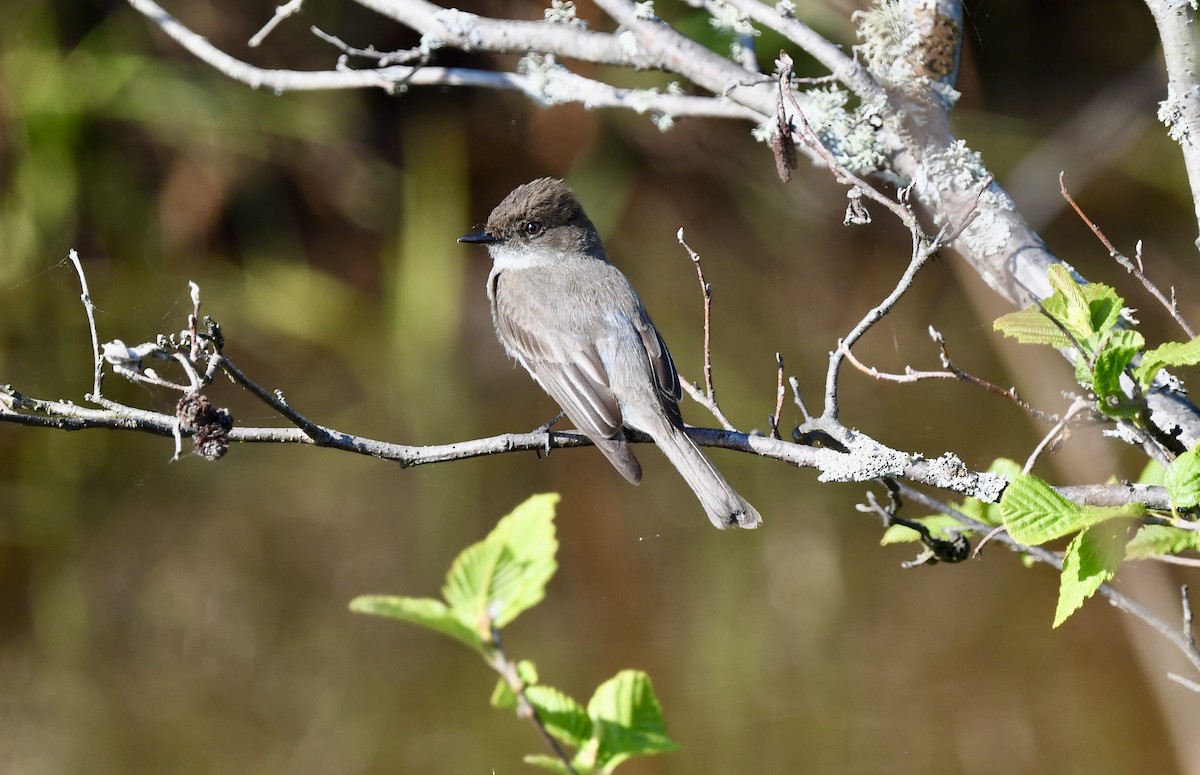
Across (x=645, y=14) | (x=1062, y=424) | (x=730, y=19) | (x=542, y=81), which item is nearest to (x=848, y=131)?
(x=730, y=19)

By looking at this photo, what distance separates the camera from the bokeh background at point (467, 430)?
4734 mm

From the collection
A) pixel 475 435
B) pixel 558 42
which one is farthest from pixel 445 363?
pixel 558 42

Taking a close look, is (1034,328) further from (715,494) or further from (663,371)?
(663,371)

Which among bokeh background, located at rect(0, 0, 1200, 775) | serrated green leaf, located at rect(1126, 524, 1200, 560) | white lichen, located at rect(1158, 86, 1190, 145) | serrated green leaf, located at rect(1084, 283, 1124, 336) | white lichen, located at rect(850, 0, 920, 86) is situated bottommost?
bokeh background, located at rect(0, 0, 1200, 775)

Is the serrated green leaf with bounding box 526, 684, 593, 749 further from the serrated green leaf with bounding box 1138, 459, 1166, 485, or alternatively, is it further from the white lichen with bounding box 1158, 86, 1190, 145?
the white lichen with bounding box 1158, 86, 1190, 145

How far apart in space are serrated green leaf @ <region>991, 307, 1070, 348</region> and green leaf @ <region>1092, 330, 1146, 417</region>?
106 mm

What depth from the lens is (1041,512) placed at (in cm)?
195

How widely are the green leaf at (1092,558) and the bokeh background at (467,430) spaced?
2.79m

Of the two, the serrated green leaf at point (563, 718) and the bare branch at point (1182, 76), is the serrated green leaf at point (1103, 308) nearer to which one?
the bare branch at point (1182, 76)

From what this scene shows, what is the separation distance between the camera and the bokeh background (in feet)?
15.5

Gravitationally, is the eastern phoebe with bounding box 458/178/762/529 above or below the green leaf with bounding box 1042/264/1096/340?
below

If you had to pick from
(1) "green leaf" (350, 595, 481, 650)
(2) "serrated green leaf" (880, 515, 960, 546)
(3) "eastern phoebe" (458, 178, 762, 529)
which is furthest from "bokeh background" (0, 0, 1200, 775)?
(1) "green leaf" (350, 595, 481, 650)

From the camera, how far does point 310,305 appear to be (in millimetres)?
6492

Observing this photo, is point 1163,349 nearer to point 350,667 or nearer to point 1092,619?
point 1092,619
